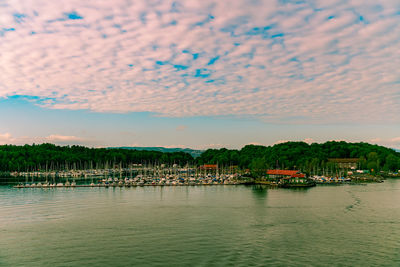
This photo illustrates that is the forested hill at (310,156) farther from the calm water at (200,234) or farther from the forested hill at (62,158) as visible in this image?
the calm water at (200,234)

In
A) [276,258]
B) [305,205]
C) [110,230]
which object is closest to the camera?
[276,258]

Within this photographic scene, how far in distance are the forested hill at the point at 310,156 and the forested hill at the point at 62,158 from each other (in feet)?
99.4

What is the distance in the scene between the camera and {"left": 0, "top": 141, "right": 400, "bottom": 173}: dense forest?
101 meters

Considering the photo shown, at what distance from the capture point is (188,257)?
766 inches

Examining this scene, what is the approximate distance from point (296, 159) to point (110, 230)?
86.4 meters

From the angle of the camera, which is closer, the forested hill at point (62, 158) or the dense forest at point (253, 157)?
the dense forest at point (253, 157)

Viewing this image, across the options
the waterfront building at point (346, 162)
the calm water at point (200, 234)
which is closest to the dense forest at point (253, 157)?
the waterfront building at point (346, 162)

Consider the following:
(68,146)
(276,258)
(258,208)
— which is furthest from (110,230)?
(68,146)

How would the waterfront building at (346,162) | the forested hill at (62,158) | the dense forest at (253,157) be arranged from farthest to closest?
1. the forested hill at (62,158)
2. the waterfront building at (346,162)
3. the dense forest at (253,157)

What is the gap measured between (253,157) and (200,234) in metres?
101

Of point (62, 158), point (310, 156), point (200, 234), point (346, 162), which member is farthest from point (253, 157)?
point (200, 234)

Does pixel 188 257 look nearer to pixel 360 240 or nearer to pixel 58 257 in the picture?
pixel 58 257

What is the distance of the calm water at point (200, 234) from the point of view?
1939cm

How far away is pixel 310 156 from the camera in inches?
4161
